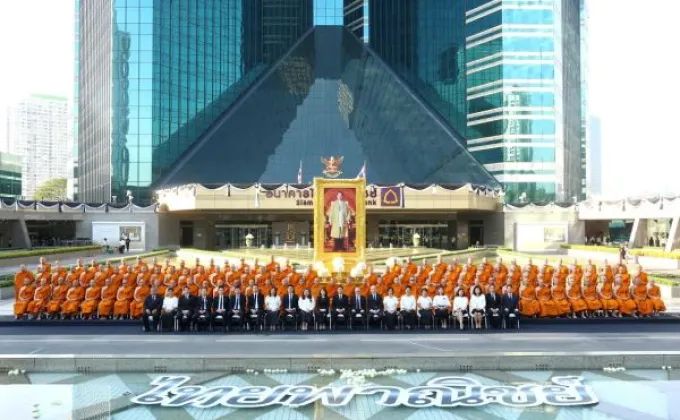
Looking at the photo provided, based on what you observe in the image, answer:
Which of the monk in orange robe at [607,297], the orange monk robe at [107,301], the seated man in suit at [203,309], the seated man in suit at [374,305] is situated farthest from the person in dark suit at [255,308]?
the monk in orange robe at [607,297]

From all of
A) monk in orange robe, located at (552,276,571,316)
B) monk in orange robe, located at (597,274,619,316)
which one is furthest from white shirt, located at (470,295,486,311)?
monk in orange robe, located at (597,274,619,316)

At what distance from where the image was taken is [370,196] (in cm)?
3847

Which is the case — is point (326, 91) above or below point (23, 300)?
above

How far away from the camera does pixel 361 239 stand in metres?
19.9

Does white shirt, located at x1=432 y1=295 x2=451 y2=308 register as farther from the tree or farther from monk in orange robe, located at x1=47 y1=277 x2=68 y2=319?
the tree

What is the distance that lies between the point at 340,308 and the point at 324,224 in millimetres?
5972

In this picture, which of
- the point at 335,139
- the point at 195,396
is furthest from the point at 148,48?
the point at 195,396

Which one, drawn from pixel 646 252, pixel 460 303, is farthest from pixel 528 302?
pixel 646 252

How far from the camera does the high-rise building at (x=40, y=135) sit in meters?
169

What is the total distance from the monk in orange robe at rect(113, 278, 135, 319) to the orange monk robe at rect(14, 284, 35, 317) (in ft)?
7.38

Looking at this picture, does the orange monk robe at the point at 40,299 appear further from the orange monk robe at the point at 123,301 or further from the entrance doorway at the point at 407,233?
the entrance doorway at the point at 407,233

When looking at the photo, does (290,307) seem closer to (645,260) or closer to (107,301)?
(107,301)

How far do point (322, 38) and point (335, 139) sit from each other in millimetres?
19085

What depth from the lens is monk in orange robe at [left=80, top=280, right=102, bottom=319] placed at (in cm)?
1489
